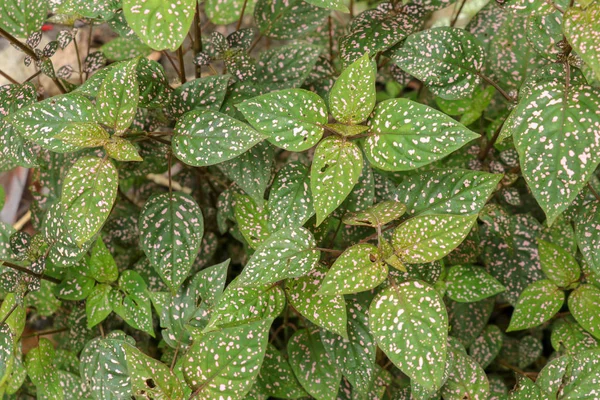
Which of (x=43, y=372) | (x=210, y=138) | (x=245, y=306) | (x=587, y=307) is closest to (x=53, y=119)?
(x=210, y=138)

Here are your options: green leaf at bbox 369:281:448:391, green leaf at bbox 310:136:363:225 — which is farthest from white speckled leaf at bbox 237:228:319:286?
green leaf at bbox 369:281:448:391

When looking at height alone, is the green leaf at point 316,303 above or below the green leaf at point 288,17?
below

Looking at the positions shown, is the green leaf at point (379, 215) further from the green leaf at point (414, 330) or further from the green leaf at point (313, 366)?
the green leaf at point (313, 366)

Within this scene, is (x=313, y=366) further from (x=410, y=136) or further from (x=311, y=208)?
(x=410, y=136)

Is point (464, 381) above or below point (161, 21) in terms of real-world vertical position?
below

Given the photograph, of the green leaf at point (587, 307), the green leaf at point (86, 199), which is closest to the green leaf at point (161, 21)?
the green leaf at point (86, 199)

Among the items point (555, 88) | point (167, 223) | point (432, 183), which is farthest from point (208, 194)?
point (555, 88)
